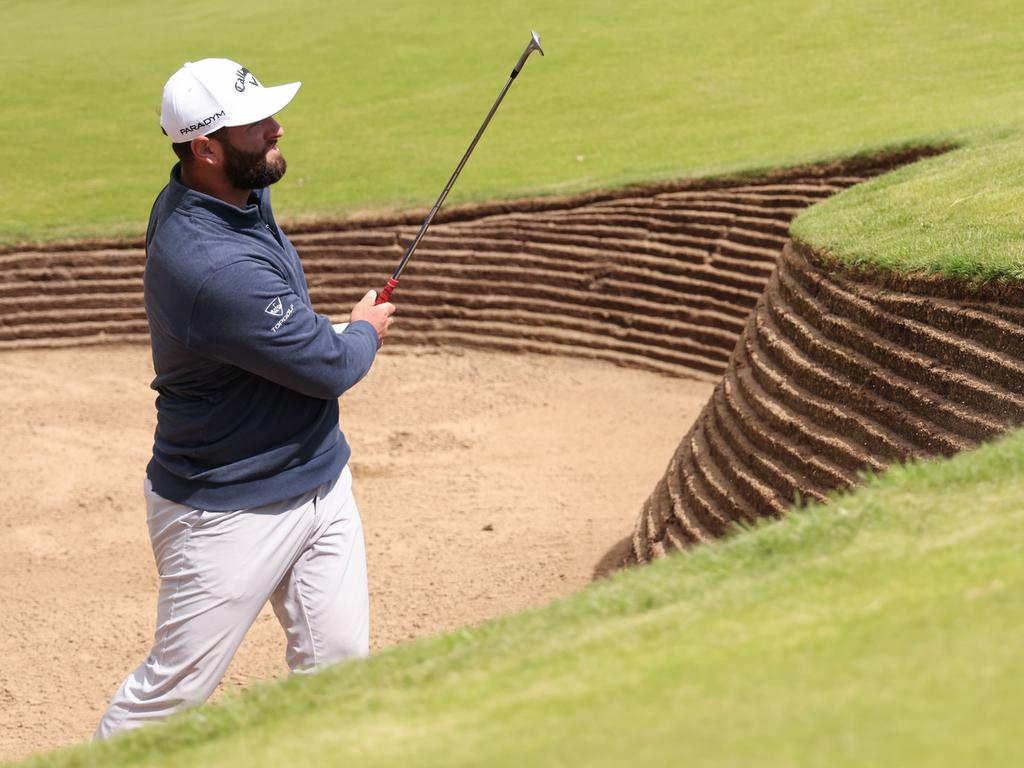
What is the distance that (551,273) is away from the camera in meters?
12.8

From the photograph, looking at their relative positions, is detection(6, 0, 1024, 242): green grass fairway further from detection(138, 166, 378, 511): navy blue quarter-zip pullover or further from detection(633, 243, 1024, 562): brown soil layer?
detection(138, 166, 378, 511): navy blue quarter-zip pullover

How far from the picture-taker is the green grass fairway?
47.0 feet

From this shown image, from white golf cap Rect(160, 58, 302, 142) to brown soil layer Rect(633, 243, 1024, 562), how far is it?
9.30 feet

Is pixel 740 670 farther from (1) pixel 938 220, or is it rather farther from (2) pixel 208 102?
(1) pixel 938 220

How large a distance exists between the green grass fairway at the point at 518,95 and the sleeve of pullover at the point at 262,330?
8714mm

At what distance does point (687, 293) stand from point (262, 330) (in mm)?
8417

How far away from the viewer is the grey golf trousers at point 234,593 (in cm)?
418

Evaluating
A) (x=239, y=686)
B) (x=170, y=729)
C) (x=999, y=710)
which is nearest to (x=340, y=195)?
(x=239, y=686)

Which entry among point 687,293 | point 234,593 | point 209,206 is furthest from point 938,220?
point 687,293

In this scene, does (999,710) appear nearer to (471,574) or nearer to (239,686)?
(239,686)

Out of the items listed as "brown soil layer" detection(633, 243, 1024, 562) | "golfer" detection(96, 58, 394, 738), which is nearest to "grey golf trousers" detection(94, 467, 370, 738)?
"golfer" detection(96, 58, 394, 738)

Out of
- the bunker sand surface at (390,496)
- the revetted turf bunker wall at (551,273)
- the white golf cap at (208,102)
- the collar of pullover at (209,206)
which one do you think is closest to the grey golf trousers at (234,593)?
the collar of pullover at (209,206)

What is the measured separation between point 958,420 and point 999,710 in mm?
3067

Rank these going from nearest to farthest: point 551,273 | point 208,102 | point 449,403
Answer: point 208,102
point 449,403
point 551,273
